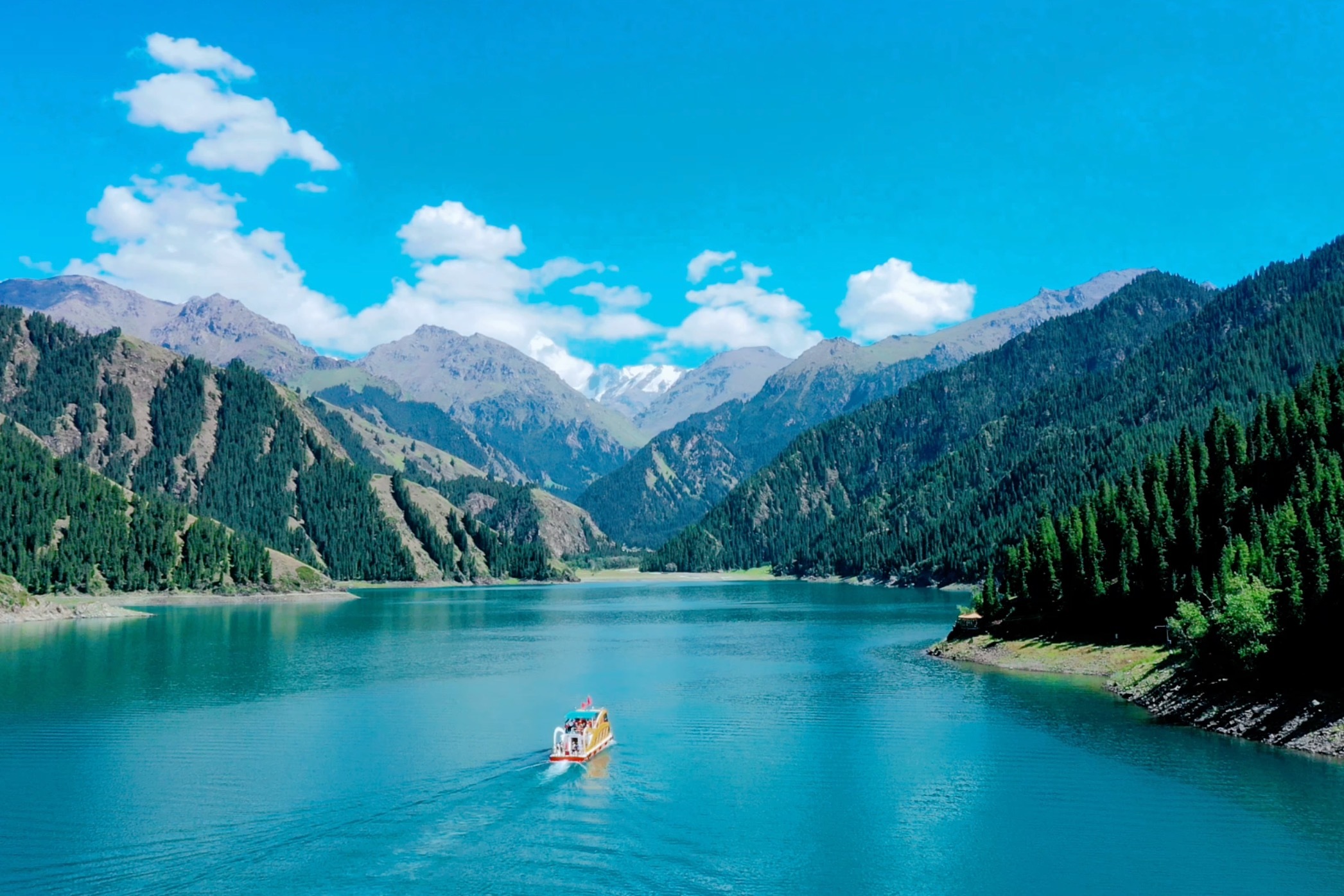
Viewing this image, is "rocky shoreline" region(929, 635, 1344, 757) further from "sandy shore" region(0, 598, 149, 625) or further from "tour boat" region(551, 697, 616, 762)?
"sandy shore" region(0, 598, 149, 625)

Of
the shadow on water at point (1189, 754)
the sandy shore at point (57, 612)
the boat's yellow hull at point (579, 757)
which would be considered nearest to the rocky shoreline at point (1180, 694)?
the shadow on water at point (1189, 754)

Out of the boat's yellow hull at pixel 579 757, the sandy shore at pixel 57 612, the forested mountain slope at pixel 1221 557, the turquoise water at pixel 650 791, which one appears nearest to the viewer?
the turquoise water at pixel 650 791

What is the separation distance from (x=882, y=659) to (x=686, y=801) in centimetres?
6691

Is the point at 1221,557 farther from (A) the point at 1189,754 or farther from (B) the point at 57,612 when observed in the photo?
(B) the point at 57,612

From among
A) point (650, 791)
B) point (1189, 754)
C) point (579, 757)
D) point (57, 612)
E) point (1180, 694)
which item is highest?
point (57, 612)

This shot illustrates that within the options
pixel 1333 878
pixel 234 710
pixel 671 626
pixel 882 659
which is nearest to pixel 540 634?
pixel 671 626

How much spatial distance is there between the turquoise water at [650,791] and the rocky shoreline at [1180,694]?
88.7 inches

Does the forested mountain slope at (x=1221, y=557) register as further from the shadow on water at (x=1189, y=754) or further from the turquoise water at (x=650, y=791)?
the turquoise water at (x=650, y=791)

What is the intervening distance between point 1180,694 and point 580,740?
46669 mm

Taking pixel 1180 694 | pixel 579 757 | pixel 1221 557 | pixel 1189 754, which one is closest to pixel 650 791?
pixel 579 757

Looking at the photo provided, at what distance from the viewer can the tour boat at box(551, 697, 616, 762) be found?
60188 mm

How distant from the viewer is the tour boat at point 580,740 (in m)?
60.2

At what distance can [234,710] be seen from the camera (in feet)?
263

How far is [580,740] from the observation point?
2377 inches
